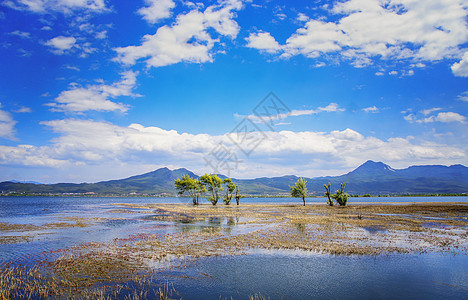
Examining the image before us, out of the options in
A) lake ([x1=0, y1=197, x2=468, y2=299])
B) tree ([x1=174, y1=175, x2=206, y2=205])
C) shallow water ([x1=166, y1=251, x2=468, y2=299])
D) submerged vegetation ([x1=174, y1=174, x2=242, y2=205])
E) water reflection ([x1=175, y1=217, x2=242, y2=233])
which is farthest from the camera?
tree ([x1=174, y1=175, x2=206, y2=205])

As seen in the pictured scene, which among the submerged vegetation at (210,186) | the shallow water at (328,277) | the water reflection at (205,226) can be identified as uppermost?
the submerged vegetation at (210,186)

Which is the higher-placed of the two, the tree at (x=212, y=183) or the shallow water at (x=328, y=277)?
the tree at (x=212, y=183)

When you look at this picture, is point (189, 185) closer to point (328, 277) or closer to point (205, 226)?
point (205, 226)

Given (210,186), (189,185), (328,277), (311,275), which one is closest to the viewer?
(328,277)

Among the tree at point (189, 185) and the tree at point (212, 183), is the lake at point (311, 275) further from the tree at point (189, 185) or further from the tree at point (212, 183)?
the tree at point (189, 185)

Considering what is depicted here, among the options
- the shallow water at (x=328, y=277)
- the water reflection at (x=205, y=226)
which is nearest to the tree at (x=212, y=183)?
the water reflection at (x=205, y=226)

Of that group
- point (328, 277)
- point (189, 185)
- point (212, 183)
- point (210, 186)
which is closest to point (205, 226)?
point (328, 277)

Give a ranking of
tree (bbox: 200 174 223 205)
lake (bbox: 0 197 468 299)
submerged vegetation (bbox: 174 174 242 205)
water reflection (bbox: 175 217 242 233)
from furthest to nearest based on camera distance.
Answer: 1. submerged vegetation (bbox: 174 174 242 205)
2. tree (bbox: 200 174 223 205)
3. water reflection (bbox: 175 217 242 233)
4. lake (bbox: 0 197 468 299)

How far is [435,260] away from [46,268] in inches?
1212

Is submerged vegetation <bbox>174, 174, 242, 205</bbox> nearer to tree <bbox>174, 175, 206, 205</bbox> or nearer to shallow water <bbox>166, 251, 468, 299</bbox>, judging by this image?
tree <bbox>174, 175, 206, 205</bbox>

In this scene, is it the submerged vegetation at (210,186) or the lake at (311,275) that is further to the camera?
the submerged vegetation at (210,186)

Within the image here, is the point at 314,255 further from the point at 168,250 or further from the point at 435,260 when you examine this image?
the point at 168,250

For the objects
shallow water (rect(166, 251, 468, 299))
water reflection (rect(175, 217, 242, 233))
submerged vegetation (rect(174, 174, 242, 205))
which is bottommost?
water reflection (rect(175, 217, 242, 233))

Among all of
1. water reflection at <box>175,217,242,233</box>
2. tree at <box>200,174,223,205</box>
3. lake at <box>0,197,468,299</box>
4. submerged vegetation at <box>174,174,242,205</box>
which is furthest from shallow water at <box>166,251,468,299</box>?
submerged vegetation at <box>174,174,242,205</box>
